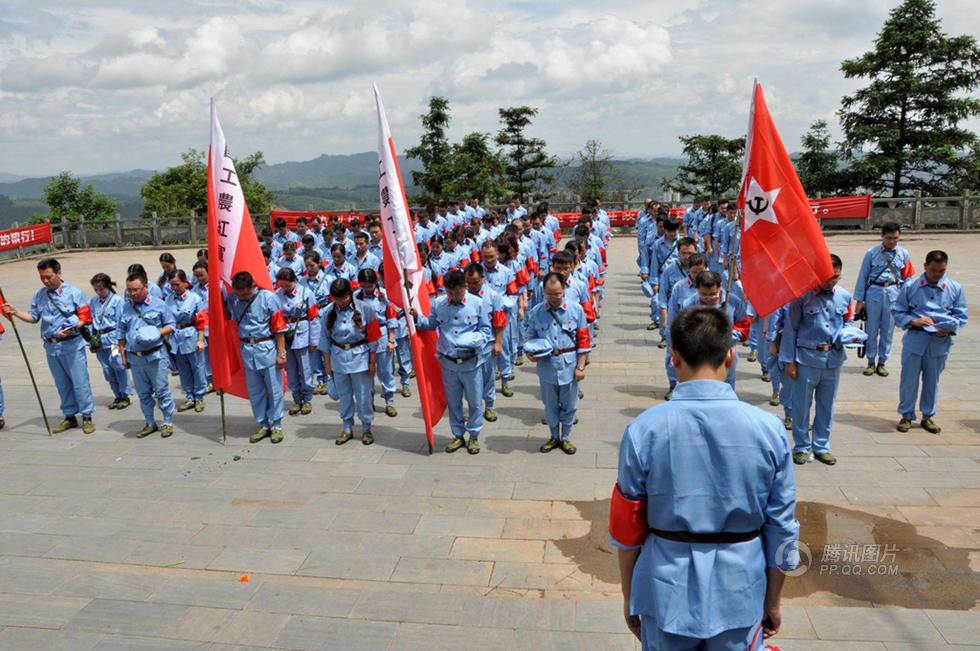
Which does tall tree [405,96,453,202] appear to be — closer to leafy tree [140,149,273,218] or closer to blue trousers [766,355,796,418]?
leafy tree [140,149,273,218]

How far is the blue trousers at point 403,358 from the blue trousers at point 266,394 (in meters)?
1.91

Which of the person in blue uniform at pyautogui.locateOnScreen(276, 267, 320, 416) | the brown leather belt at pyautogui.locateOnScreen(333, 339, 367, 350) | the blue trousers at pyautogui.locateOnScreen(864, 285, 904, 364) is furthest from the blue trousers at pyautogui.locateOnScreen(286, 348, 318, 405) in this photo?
the blue trousers at pyautogui.locateOnScreen(864, 285, 904, 364)

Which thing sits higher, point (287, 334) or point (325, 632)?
point (287, 334)

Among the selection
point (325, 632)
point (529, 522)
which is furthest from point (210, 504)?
point (529, 522)

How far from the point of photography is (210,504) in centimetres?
612

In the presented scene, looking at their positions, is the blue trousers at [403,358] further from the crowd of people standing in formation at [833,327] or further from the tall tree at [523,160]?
the tall tree at [523,160]

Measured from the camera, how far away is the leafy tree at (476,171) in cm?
3150

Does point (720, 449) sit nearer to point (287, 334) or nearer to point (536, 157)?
point (287, 334)

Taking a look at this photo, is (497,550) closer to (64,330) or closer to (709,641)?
(709,641)

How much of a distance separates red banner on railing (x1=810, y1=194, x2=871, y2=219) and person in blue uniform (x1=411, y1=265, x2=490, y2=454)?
21.5 metres

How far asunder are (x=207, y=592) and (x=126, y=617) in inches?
19.7

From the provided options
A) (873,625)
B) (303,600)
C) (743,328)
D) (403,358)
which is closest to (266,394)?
(403,358)

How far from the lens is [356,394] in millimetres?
7379

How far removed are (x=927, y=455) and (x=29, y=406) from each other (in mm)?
10848
